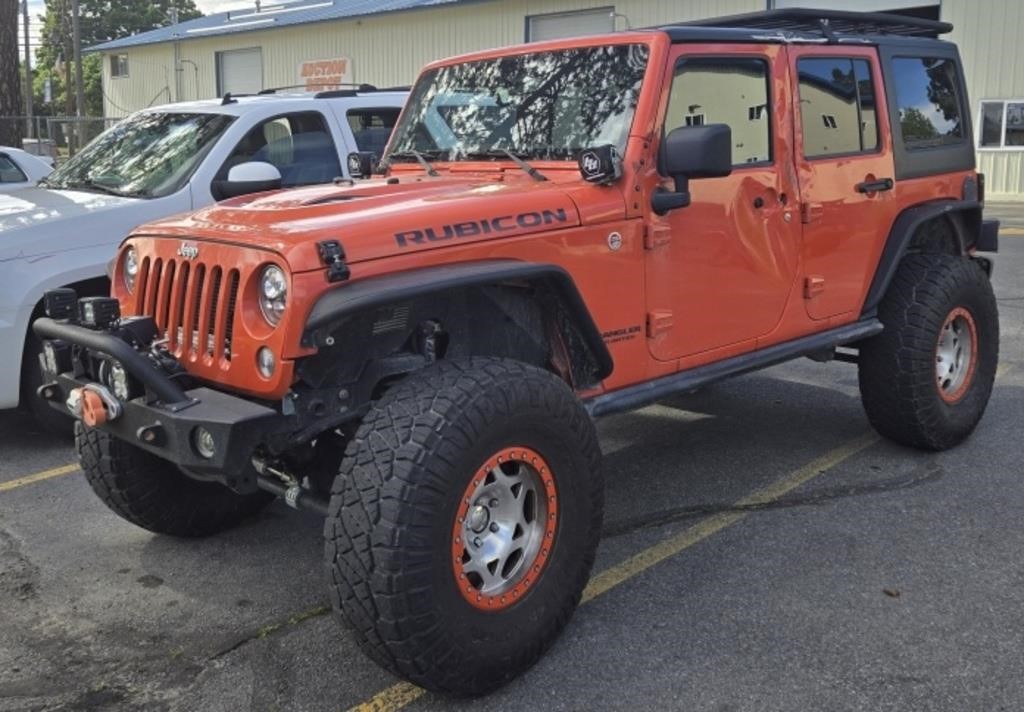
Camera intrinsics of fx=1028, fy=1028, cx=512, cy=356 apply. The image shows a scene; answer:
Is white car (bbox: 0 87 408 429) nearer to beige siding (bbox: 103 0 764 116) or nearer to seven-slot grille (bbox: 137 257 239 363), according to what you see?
seven-slot grille (bbox: 137 257 239 363)

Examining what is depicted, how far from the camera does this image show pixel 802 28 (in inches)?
206

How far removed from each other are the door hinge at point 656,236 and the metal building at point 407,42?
65.3ft

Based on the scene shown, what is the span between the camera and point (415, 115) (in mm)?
5043

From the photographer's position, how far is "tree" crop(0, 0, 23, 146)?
1329cm

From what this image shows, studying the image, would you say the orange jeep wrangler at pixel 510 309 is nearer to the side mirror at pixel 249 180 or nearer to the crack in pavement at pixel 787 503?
the crack in pavement at pixel 787 503

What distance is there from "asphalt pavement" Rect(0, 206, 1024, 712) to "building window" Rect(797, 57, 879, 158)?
1.65 meters

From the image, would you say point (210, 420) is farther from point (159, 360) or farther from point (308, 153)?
point (308, 153)

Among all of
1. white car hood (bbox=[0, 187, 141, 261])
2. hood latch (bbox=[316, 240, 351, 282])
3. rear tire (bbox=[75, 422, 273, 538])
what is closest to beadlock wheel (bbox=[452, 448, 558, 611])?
hood latch (bbox=[316, 240, 351, 282])

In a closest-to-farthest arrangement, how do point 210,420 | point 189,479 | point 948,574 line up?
point 210,420 < point 948,574 < point 189,479

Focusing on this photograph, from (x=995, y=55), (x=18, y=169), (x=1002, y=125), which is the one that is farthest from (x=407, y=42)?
(x=18, y=169)

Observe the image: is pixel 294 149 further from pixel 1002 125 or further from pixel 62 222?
pixel 1002 125

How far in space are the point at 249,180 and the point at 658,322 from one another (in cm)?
248

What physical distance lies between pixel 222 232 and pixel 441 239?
75cm

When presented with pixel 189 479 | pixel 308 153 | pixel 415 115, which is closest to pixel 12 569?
pixel 189 479
